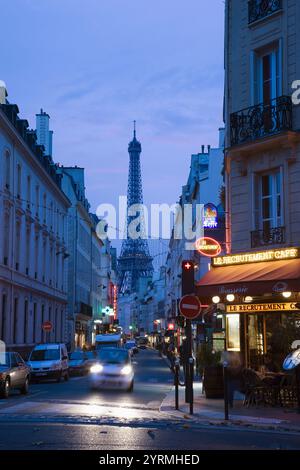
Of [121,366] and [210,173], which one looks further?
[210,173]

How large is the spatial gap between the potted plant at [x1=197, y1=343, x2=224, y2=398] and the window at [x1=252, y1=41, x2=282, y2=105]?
771cm

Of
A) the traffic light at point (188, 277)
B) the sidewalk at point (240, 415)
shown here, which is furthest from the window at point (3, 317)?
the traffic light at point (188, 277)

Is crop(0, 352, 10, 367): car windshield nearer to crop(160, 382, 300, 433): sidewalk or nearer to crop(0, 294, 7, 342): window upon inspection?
crop(160, 382, 300, 433): sidewalk

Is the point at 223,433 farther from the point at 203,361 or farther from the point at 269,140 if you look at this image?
the point at 269,140

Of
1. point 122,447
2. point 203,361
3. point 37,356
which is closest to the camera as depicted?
point 122,447

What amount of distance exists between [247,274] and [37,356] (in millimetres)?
16170

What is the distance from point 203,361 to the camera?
21.7 m

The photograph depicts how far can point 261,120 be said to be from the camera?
21016 millimetres

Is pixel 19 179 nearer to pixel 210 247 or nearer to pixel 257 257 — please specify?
pixel 210 247

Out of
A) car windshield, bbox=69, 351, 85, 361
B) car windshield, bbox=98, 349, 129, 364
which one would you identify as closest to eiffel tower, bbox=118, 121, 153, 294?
car windshield, bbox=69, 351, 85, 361

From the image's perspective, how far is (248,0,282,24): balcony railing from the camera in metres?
21.4

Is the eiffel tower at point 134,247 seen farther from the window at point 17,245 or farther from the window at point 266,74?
the window at point 266,74

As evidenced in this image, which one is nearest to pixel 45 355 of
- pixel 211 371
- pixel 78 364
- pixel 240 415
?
pixel 78 364
